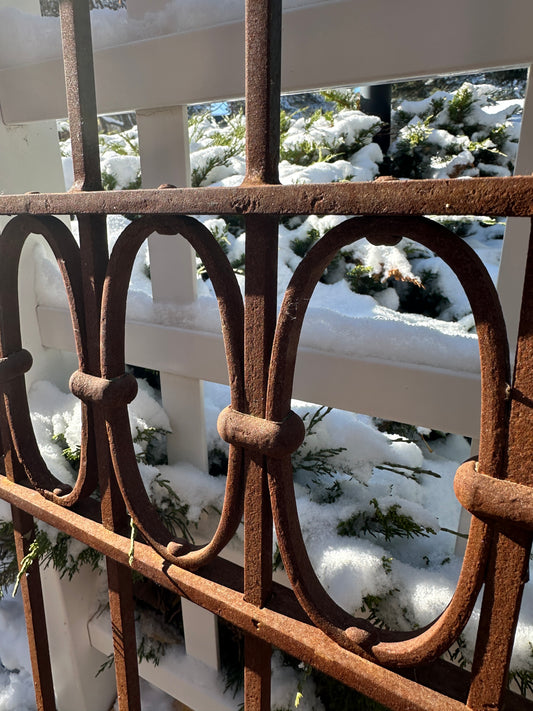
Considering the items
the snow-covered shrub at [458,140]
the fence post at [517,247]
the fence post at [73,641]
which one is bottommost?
the fence post at [73,641]

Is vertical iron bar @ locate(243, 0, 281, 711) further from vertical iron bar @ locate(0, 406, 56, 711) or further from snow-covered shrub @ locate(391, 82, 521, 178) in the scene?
snow-covered shrub @ locate(391, 82, 521, 178)

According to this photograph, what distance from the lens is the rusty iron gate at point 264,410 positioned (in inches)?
16.1

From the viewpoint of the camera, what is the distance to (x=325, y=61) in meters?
0.70

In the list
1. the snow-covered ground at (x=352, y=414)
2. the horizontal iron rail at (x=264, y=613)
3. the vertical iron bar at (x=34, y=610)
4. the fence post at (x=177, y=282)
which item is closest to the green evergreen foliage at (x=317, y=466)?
the snow-covered ground at (x=352, y=414)

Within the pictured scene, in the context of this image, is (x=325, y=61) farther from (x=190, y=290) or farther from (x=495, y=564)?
(x=495, y=564)

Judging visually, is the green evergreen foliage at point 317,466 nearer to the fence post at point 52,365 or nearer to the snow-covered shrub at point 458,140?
the fence post at point 52,365

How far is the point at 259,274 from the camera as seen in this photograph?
49cm

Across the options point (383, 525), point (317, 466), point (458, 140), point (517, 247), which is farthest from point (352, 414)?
point (458, 140)

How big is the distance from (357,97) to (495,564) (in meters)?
1.60

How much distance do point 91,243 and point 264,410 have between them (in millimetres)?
302

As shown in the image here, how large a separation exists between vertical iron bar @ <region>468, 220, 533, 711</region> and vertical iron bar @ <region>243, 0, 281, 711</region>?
23cm

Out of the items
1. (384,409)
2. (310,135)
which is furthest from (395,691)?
(310,135)

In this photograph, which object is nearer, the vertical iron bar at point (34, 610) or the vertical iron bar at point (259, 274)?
the vertical iron bar at point (259, 274)

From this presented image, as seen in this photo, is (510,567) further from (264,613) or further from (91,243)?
(91,243)
